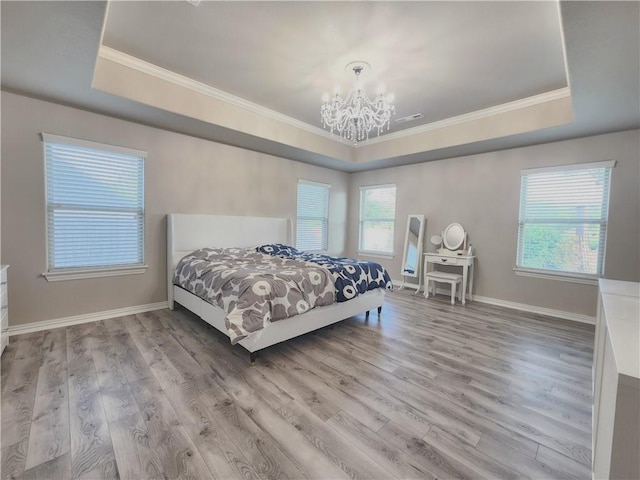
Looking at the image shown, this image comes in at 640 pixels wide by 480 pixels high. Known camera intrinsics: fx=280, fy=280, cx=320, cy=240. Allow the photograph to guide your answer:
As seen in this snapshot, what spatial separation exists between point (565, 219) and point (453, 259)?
1.50 metres

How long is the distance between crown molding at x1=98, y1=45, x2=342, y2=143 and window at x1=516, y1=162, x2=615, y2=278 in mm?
3589

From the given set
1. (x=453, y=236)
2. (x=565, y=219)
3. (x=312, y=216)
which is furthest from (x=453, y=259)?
(x=312, y=216)

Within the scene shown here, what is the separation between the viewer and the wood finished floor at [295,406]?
1438 mm

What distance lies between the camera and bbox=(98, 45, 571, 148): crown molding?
282 cm

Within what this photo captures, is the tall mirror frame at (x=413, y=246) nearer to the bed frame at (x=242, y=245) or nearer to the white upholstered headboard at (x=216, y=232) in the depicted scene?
the bed frame at (x=242, y=245)

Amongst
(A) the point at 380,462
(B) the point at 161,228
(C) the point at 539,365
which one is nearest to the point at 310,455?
(A) the point at 380,462

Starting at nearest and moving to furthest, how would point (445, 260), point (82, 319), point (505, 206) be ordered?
1. point (82, 319)
2. point (505, 206)
3. point (445, 260)

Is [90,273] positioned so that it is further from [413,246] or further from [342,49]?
[413,246]

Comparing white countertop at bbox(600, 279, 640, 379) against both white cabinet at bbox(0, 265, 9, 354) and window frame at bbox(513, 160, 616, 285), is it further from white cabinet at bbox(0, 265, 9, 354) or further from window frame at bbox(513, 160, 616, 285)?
white cabinet at bbox(0, 265, 9, 354)

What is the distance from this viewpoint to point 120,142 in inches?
133

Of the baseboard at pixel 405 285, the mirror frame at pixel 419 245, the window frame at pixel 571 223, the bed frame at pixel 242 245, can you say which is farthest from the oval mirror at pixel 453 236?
the bed frame at pixel 242 245

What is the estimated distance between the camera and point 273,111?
13.4 ft

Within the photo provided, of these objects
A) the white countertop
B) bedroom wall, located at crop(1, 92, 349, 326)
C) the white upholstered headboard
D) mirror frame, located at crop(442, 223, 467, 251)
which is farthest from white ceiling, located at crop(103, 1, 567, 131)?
the white countertop

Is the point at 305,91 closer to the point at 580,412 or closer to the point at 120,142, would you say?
the point at 120,142
